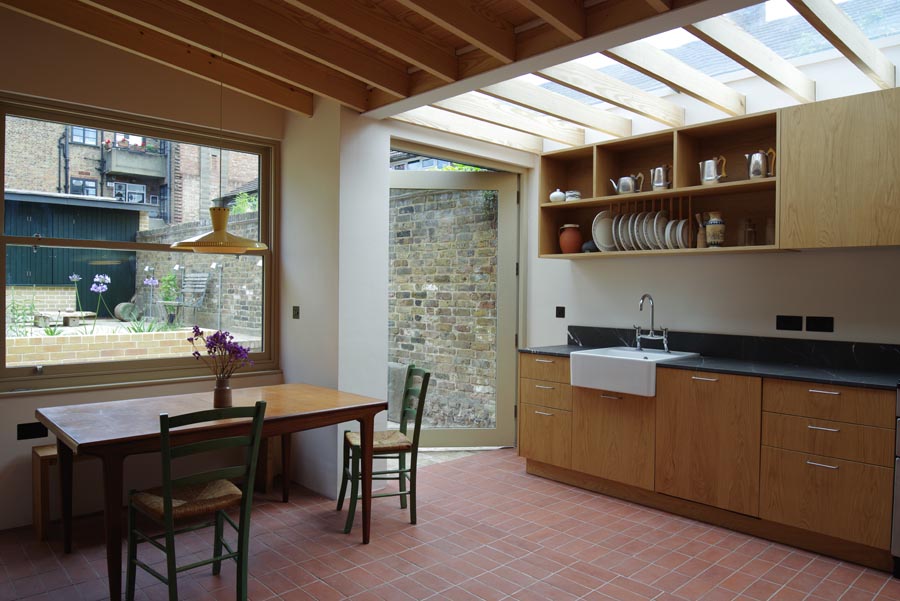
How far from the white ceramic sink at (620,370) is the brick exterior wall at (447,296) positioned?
3.94ft

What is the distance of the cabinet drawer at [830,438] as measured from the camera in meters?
2.89

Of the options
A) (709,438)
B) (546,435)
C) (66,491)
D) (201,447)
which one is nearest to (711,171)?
(709,438)

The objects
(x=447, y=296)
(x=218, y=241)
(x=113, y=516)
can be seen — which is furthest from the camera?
(x=447, y=296)

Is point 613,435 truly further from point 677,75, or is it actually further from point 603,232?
point 677,75

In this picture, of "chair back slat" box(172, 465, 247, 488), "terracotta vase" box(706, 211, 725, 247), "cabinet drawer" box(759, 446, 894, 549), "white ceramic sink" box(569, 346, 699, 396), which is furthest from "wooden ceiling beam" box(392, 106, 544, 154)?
"cabinet drawer" box(759, 446, 894, 549)

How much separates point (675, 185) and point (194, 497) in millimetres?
3271

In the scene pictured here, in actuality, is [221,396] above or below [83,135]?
below

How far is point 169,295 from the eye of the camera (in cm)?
413

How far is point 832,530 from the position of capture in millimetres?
3035

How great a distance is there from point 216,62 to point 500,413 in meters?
3.34

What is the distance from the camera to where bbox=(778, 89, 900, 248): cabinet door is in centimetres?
309

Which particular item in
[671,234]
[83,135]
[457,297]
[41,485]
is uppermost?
[83,135]

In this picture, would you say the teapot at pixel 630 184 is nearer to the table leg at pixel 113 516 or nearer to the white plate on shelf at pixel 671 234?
the white plate on shelf at pixel 671 234

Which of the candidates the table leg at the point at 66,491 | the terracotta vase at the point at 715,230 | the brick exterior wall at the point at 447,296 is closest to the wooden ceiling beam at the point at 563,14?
the terracotta vase at the point at 715,230
